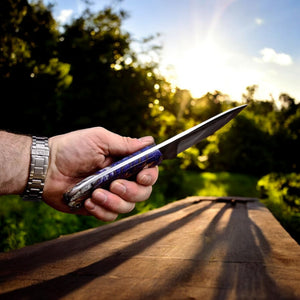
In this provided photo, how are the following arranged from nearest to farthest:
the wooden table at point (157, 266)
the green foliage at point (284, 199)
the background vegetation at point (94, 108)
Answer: the wooden table at point (157, 266)
the background vegetation at point (94, 108)
the green foliage at point (284, 199)

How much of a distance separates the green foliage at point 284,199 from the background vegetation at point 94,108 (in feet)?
0.10

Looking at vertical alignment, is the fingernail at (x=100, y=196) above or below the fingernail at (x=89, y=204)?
above

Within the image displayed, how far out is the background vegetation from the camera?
5390 mm

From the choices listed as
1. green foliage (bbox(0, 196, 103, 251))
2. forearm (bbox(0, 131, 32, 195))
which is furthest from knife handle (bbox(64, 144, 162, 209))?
green foliage (bbox(0, 196, 103, 251))

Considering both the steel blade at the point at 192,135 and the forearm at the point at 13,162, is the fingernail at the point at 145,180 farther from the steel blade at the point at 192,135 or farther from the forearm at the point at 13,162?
the forearm at the point at 13,162

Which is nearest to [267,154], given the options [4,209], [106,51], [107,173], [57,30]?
[106,51]

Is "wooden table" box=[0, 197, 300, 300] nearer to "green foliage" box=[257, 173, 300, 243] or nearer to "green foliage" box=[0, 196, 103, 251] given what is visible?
"green foliage" box=[0, 196, 103, 251]

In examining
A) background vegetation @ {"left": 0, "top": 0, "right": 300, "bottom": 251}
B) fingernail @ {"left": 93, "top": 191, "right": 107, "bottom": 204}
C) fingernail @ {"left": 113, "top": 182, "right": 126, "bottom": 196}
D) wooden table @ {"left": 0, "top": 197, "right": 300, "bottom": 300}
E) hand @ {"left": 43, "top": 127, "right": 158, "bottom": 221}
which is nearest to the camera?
wooden table @ {"left": 0, "top": 197, "right": 300, "bottom": 300}

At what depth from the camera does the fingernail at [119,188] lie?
1785 millimetres

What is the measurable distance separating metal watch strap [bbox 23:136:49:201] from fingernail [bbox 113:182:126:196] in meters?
0.46

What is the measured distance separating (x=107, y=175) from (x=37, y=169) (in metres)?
0.49

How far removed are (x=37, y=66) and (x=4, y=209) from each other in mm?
7107

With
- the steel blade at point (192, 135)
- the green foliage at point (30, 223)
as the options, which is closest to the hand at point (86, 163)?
the steel blade at point (192, 135)

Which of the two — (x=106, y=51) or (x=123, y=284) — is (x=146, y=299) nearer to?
(x=123, y=284)
